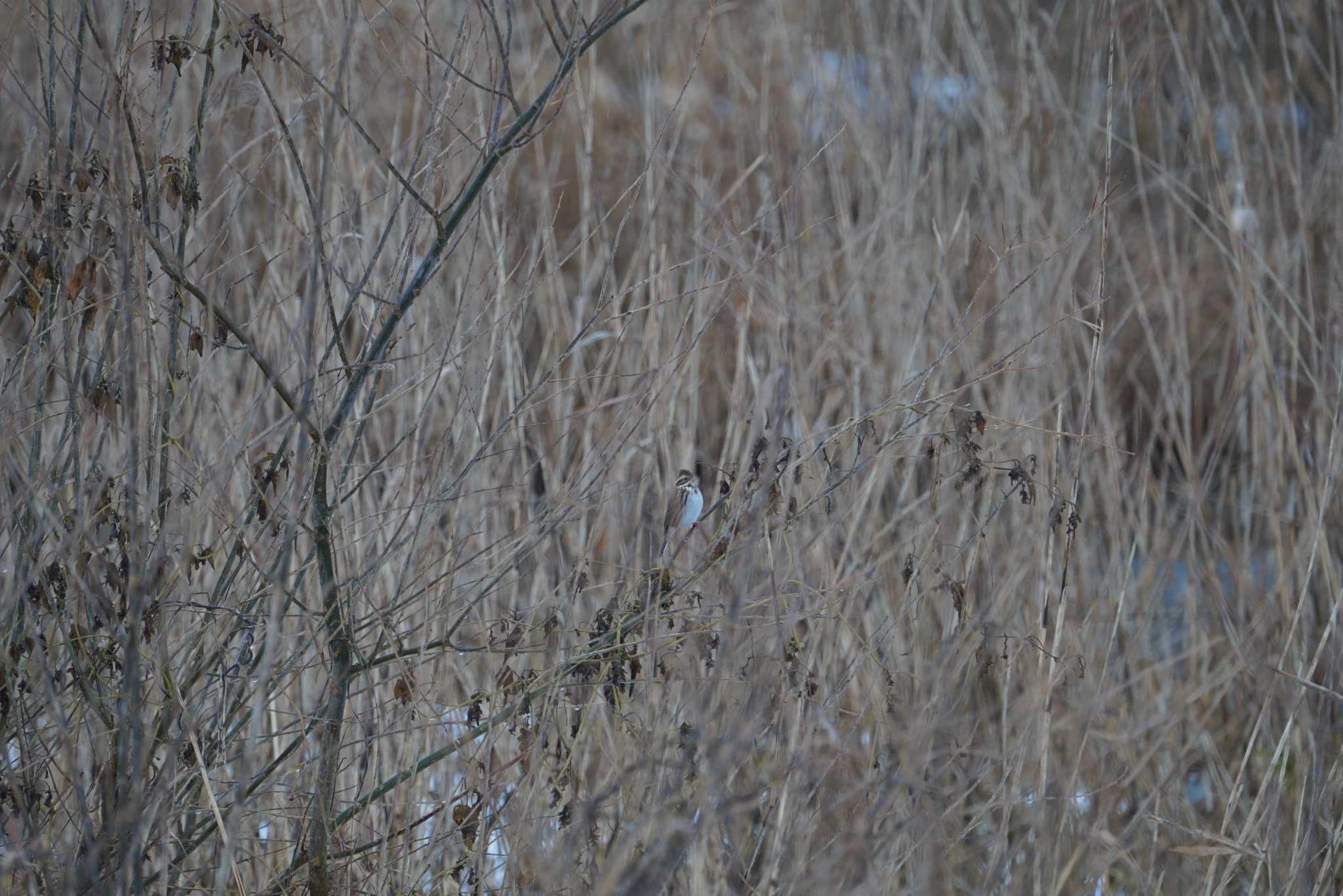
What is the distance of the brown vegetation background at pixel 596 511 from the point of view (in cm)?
147

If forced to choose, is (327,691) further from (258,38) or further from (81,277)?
(258,38)

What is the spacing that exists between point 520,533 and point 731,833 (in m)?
0.60

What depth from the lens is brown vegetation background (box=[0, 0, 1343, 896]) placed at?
4.81 feet

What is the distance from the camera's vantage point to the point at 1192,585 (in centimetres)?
293

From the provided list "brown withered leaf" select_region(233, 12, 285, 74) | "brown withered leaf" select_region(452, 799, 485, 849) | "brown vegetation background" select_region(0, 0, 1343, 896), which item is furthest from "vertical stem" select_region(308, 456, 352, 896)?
"brown withered leaf" select_region(233, 12, 285, 74)

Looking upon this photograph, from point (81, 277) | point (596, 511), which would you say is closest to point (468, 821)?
point (81, 277)

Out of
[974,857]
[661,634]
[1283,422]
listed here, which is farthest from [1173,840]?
[661,634]

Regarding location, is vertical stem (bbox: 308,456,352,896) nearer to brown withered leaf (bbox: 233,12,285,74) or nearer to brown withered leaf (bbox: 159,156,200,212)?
brown withered leaf (bbox: 159,156,200,212)

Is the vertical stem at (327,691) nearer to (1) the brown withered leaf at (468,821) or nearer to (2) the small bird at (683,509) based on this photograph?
(1) the brown withered leaf at (468,821)

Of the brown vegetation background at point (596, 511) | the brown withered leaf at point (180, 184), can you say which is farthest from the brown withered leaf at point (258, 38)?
the brown withered leaf at point (180, 184)

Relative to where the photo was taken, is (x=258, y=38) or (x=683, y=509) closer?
(x=258, y=38)

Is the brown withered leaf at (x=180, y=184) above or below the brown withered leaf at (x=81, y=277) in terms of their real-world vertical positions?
above

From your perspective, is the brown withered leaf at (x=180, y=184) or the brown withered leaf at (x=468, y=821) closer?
the brown withered leaf at (x=180, y=184)

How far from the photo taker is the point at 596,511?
245cm
